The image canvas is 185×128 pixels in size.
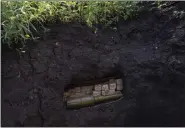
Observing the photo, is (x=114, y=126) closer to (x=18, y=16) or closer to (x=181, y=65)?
(x=181, y=65)

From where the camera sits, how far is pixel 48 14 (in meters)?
2.82

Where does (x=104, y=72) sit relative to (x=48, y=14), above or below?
below

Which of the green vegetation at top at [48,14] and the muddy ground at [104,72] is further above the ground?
the green vegetation at top at [48,14]

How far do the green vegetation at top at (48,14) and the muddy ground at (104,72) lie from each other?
0.09 m

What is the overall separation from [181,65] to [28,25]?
4.19 feet

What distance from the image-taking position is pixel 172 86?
9.20 feet

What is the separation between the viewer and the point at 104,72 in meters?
2.82

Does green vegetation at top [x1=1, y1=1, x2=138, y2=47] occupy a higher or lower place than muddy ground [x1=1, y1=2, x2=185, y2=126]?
higher

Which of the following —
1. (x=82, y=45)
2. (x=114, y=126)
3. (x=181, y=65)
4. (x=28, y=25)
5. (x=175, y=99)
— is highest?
(x=28, y=25)

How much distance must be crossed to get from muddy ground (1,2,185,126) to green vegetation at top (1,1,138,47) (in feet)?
0.29

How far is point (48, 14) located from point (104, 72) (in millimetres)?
662

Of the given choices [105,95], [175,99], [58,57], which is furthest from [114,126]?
[58,57]

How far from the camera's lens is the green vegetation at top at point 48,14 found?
2.65m

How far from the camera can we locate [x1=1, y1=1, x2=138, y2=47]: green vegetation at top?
265 centimetres
